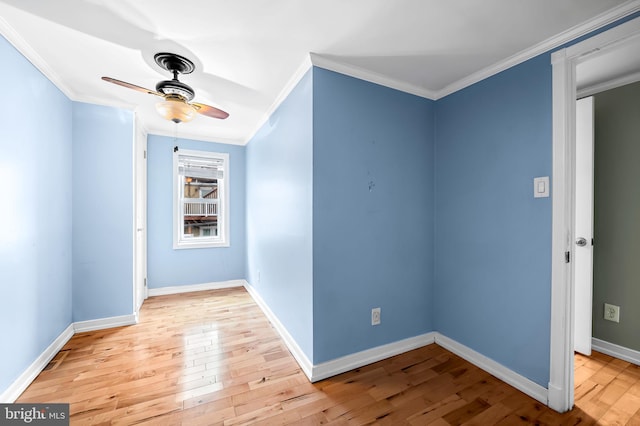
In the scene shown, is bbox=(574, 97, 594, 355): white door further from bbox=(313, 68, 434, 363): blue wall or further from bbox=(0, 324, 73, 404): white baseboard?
bbox=(0, 324, 73, 404): white baseboard

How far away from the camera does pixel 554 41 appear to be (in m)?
1.66

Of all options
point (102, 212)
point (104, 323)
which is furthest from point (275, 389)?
point (102, 212)

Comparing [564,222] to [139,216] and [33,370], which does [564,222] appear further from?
[139,216]

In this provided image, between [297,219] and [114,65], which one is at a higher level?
[114,65]

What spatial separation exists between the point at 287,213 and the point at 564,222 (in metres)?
2.01

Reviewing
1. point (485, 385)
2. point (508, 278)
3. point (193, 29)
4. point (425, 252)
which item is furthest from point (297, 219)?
point (485, 385)

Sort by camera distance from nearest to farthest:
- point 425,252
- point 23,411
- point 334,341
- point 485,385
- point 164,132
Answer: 1. point 23,411
2. point 485,385
3. point 334,341
4. point 425,252
5. point 164,132

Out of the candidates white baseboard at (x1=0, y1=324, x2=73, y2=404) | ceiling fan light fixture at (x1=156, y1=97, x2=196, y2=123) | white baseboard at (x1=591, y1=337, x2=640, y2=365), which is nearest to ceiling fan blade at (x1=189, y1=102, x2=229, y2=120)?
ceiling fan light fixture at (x1=156, y1=97, x2=196, y2=123)

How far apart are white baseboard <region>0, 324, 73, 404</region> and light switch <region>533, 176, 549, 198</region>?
3.68 metres

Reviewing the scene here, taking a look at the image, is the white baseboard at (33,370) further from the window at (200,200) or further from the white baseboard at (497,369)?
the white baseboard at (497,369)

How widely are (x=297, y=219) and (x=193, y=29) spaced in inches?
57.6

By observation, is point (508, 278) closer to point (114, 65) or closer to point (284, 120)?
point (284, 120)

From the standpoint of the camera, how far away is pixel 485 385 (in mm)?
1886

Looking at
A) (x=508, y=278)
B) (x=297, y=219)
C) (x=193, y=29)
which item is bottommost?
(x=508, y=278)
